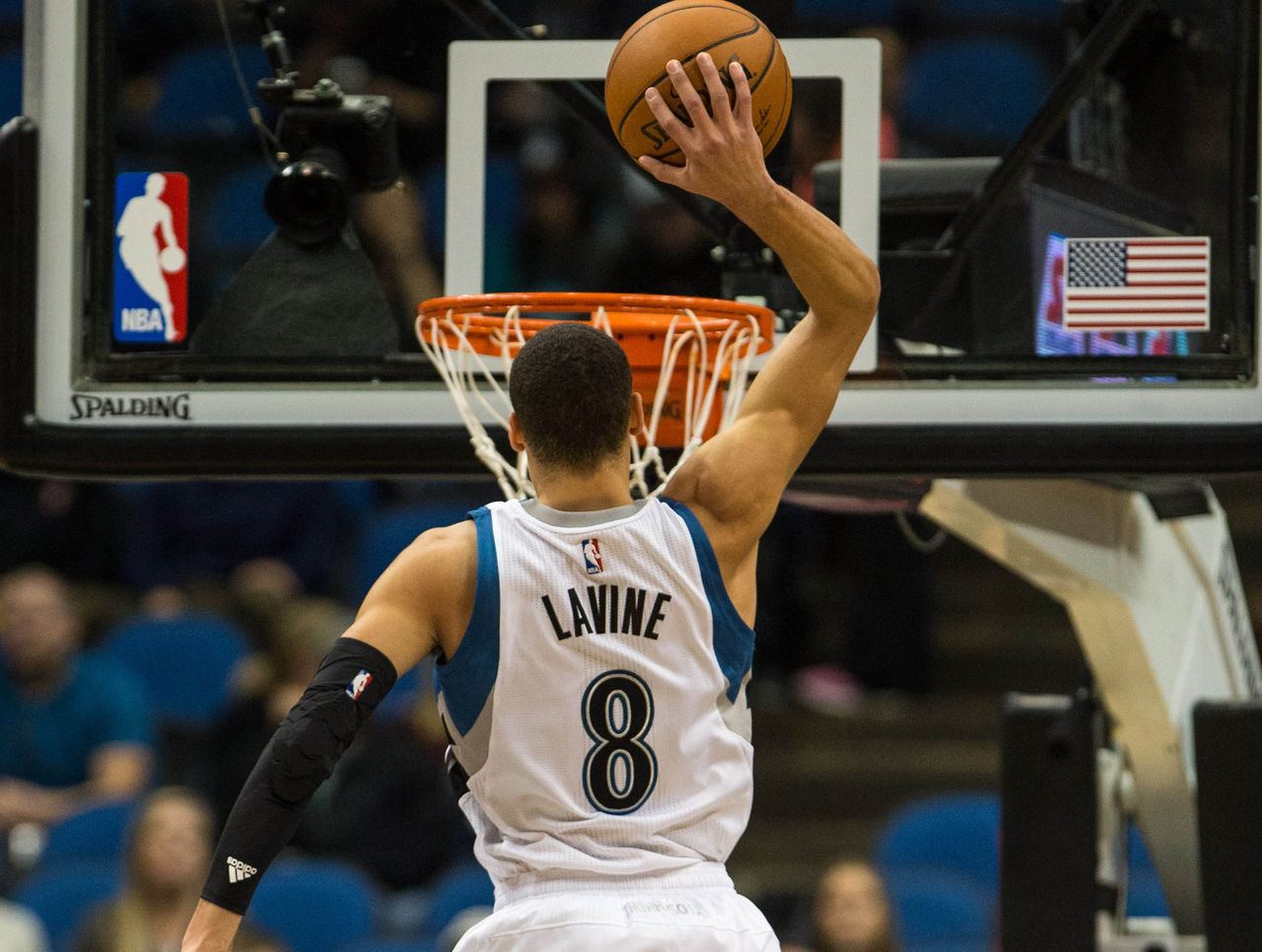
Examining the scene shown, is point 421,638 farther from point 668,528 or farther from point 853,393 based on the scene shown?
point 853,393

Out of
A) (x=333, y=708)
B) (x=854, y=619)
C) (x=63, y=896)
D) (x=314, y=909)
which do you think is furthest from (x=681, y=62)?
(x=854, y=619)

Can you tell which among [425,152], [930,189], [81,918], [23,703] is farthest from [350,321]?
[23,703]

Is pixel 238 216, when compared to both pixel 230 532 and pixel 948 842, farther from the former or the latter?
pixel 230 532

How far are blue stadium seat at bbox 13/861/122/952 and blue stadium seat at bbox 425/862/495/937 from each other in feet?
3.58

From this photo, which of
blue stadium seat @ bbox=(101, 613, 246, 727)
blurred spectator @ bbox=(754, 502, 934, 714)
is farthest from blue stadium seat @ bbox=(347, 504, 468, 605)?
blurred spectator @ bbox=(754, 502, 934, 714)

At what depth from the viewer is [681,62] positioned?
8.46ft

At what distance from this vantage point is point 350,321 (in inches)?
136

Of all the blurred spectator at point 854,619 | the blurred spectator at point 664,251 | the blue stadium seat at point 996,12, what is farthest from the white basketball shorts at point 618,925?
the blurred spectator at point 854,619

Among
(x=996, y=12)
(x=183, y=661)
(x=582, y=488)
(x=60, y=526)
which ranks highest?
(x=996, y=12)

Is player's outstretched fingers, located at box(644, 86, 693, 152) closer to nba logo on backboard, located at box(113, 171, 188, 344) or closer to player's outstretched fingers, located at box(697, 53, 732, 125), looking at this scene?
player's outstretched fingers, located at box(697, 53, 732, 125)

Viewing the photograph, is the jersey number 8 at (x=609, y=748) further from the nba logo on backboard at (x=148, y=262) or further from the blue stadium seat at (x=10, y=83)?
the blue stadium seat at (x=10, y=83)

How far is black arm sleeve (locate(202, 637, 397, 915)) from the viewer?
7.21 ft

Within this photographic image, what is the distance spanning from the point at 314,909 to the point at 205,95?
3.52 meters

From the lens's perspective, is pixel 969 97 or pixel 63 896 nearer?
pixel 969 97
